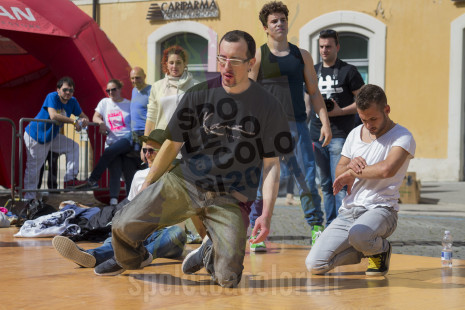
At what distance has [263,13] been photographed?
20.7 ft

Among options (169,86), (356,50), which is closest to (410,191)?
(356,50)

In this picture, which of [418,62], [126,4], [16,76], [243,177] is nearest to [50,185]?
[16,76]

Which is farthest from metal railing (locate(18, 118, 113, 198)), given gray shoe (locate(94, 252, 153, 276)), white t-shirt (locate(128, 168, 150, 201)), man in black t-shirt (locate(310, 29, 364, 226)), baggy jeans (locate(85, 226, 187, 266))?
gray shoe (locate(94, 252, 153, 276))

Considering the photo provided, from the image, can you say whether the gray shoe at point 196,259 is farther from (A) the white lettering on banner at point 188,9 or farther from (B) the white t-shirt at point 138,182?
(A) the white lettering on banner at point 188,9

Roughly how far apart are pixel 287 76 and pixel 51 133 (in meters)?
4.31

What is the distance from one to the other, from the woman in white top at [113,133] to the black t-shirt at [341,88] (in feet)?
11.5

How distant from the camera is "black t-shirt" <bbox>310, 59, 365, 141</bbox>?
6855mm

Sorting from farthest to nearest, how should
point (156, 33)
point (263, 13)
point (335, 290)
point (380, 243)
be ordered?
point (156, 33)
point (263, 13)
point (380, 243)
point (335, 290)

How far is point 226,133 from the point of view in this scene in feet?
14.8

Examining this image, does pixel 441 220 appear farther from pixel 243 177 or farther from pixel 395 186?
pixel 243 177

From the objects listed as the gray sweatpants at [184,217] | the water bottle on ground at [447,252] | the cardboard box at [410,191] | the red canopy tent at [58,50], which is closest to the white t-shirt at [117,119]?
the red canopy tent at [58,50]

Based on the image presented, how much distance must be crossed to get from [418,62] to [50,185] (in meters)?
9.35

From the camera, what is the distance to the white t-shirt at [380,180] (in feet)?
16.8

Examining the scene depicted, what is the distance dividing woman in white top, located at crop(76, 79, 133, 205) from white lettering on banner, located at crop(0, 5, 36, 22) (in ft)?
4.76
